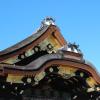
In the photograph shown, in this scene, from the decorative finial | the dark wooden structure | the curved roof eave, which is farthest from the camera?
the decorative finial

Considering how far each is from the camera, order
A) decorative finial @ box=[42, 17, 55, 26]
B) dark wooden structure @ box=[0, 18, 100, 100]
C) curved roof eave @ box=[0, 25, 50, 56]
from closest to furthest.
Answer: dark wooden structure @ box=[0, 18, 100, 100]
curved roof eave @ box=[0, 25, 50, 56]
decorative finial @ box=[42, 17, 55, 26]

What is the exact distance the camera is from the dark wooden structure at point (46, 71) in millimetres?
13359

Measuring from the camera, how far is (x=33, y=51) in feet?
50.3

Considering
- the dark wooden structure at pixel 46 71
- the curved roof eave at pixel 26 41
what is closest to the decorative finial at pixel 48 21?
the dark wooden structure at pixel 46 71

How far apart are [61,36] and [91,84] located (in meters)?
2.77

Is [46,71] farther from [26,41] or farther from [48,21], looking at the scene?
[48,21]

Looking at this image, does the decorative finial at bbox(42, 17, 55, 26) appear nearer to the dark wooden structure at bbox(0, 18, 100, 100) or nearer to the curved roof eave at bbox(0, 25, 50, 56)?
the dark wooden structure at bbox(0, 18, 100, 100)

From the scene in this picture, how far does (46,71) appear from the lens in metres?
13.9

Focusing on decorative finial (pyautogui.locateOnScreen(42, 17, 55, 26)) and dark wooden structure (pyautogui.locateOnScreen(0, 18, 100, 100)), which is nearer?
dark wooden structure (pyautogui.locateOnScreen(0, 18, 100, 100))

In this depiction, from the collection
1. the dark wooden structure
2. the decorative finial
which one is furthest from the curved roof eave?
the decorative finial

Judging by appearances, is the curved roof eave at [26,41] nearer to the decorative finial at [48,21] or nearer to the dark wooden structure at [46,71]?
the dark wooden structure at [46,71]

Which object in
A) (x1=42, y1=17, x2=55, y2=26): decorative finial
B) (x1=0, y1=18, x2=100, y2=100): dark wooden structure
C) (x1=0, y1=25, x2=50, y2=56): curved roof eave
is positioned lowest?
(x1=0, y1=18, x2=100, y2=100): dark wooden structure

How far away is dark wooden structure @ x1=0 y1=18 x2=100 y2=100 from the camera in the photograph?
13359 mm

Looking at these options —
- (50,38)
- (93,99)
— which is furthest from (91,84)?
(50,38)
